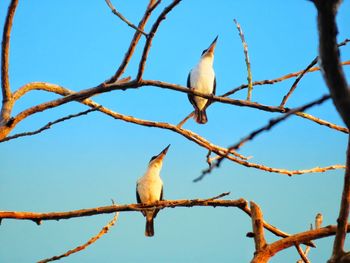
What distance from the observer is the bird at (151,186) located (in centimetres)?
725

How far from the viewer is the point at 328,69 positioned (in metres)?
1.32

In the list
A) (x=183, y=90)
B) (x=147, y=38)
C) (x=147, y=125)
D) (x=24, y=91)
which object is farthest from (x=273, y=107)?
(x=24, y=91)

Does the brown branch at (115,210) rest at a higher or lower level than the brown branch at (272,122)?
higher

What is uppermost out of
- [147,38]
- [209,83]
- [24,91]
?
[209,83]

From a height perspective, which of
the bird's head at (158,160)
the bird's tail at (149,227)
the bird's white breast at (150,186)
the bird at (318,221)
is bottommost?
the bird at (318,221)

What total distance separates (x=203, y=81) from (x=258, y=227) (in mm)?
4759

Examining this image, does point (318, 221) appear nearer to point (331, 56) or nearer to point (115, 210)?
point (115, 210)

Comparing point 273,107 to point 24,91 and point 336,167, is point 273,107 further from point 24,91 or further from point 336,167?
point 24,91

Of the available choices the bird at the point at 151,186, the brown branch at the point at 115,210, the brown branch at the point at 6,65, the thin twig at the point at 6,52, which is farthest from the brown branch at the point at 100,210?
the bird at the point at 151,186

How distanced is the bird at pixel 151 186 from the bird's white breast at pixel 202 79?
819mm

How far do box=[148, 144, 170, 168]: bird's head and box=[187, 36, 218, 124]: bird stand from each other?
2.08 ft

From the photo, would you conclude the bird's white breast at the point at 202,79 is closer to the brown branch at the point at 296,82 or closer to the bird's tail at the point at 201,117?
the bird's tail at the point at 201,117

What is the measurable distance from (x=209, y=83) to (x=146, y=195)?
5.93 ft

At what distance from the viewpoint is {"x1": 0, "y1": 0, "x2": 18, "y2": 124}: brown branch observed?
3.14 m
